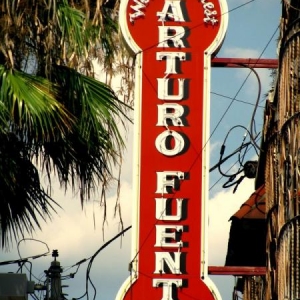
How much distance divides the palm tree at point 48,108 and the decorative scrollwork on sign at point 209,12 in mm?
3645

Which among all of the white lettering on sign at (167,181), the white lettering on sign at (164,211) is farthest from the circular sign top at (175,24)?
the white lettering on sign at (164,211)

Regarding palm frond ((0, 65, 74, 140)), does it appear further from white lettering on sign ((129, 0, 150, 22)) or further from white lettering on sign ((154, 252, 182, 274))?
white lettering on sign ((129, 0, 150, 22))

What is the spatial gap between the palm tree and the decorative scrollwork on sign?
365 centimetres

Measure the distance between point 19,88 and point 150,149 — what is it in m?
4.11

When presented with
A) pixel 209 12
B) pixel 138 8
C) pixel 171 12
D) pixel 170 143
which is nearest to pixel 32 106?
pixel 170 143

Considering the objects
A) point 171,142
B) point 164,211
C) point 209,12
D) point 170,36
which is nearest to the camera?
point 164,211

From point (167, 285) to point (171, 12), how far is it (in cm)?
397

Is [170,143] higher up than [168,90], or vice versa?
[168,90]

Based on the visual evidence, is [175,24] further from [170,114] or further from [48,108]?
[48,108]

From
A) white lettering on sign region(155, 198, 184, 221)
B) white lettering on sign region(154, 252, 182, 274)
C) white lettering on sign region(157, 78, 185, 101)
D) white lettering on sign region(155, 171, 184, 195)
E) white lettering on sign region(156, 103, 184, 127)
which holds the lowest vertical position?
white lettering on sign region(154, 252, 182, 274)

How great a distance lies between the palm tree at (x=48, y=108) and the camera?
12945 millimetres

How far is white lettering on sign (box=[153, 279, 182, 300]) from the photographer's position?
16328mm

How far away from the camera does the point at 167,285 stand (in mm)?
16359

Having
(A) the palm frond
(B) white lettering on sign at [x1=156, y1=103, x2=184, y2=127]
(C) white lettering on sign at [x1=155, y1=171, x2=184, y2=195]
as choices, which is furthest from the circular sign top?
(A) the palm frond
